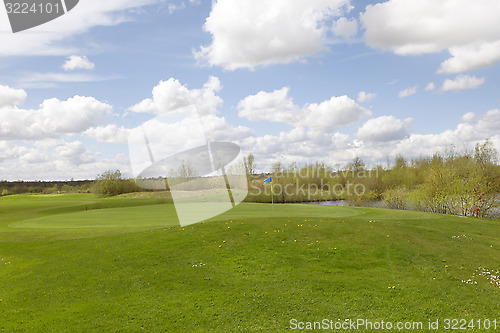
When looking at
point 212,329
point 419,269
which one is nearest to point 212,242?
point 212,329

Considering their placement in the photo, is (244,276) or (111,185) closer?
(244,276)

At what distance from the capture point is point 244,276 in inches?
460

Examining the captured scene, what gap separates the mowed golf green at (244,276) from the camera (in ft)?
30.6

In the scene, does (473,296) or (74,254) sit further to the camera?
(74,254)

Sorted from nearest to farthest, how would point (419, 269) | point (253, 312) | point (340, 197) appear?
point (253, 312) < point (419, 269) < point (340, 197)

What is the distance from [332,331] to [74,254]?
11.5 metres

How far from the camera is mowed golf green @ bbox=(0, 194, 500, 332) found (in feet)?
30.6

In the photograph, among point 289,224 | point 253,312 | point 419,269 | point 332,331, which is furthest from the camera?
point 289,224

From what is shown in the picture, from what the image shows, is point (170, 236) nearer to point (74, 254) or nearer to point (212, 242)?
point (212, 242)

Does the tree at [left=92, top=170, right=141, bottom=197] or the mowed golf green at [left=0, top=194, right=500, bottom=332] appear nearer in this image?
the mowed golf green at [left=0, top=194, right=500, bottom=332]

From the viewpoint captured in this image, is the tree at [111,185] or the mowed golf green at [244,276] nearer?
the mowed golf green at [244,276]

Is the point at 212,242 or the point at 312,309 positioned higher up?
the point at 212,242

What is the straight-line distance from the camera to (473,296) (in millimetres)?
10547

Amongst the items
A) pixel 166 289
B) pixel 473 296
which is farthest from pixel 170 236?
pixel 473 296
